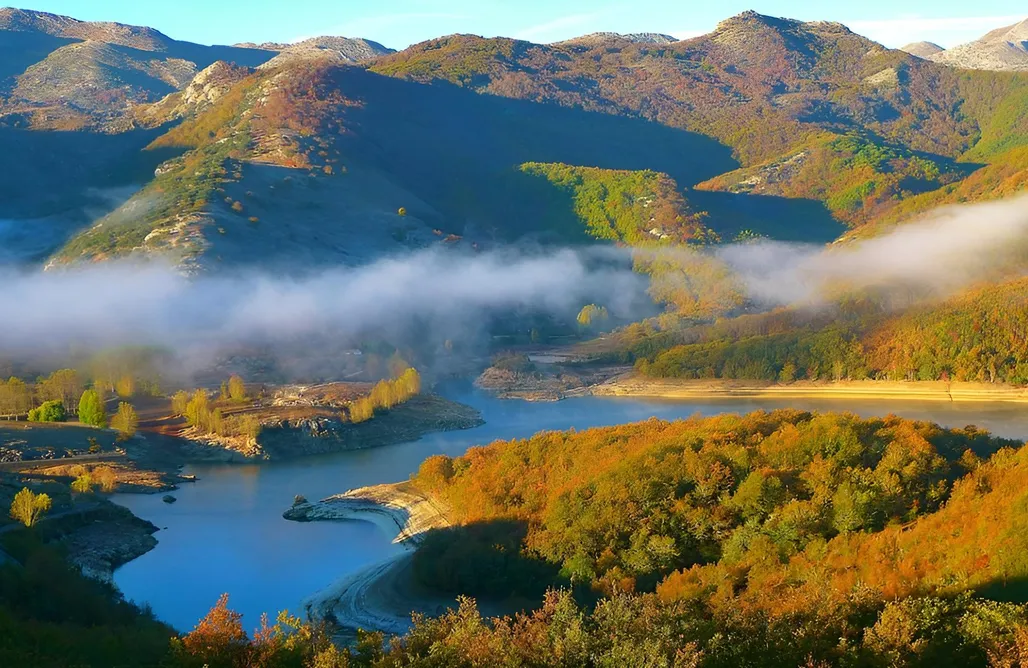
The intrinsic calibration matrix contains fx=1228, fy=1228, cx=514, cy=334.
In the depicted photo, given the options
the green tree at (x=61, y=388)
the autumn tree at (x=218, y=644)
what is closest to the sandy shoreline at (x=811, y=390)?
the green tree at (x=61, y=388)

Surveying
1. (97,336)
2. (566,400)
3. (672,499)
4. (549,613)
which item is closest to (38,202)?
(97,336)

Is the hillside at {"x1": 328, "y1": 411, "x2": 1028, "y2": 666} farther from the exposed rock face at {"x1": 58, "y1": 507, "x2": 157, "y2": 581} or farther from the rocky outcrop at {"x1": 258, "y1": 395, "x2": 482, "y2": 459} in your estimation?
the rocky outcrop at {"x1": 258, "y1": 395, "x2": 482, "y2": 459}

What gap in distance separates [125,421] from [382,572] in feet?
91.8

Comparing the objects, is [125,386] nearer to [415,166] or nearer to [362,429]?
[362,429]

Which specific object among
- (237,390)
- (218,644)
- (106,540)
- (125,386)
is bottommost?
(106,540)

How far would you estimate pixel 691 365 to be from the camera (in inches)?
3285

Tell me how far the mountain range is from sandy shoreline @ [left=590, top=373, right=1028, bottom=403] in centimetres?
3157

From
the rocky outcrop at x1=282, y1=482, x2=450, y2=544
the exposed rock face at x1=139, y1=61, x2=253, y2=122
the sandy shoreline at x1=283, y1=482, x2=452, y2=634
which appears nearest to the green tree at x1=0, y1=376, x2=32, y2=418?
the rocky outcrop at x1=282, y1=482, x2=450, y2=544

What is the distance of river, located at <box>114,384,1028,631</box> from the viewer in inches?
1404

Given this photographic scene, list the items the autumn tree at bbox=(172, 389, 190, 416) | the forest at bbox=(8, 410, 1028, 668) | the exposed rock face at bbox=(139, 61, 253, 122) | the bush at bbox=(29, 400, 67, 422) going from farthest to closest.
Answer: the exposed rock face at bbox=(139, 61, 253, 122) < the autumn tree at bbox=(172, 389, 190, 416) < the bush at bbox=(29, 400, 67, 422) < the forest at bbox=(8, 410, 1028, 668)

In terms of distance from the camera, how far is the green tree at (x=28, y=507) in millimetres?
36844

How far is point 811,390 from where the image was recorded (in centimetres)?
7794

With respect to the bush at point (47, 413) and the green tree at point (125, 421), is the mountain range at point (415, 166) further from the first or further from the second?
the green tree at point (125, 421)

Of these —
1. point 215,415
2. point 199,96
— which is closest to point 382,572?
point 215,415
